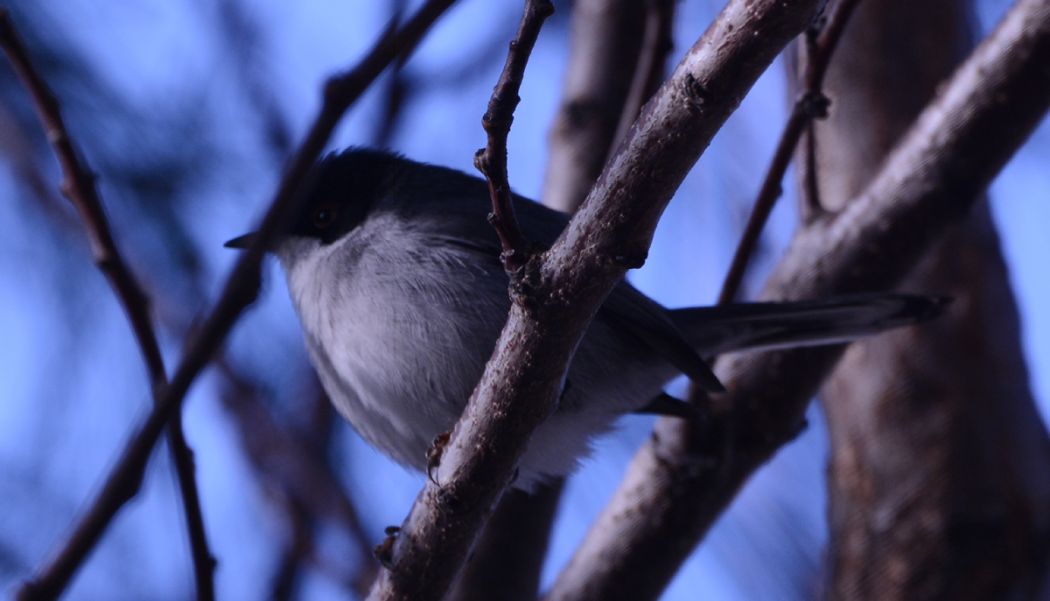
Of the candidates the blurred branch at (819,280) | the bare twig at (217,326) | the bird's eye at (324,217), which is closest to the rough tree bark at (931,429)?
the blurred branch at (819,280)

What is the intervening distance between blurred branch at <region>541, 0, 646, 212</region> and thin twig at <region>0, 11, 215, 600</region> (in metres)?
2.79

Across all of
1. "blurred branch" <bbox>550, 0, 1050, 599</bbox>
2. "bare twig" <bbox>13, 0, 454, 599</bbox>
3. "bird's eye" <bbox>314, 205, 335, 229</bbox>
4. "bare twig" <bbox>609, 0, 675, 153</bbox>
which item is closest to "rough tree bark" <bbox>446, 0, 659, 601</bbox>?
"bare twig" <bbox>609, 0, 675, 153</bbox>

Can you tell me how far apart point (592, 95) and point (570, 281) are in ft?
9.50

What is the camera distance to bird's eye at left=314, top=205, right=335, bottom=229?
4.26 meters

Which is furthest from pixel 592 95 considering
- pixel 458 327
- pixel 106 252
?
pixel 106 252

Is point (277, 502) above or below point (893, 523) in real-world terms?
below

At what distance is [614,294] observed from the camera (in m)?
3.53

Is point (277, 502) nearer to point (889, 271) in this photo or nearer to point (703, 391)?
point (703, 391)

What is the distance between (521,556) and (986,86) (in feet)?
7.61

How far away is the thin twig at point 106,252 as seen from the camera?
2.10 metres

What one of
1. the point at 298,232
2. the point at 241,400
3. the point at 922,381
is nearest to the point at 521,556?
the point at 241,400

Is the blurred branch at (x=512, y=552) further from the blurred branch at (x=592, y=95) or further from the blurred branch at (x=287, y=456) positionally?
the blurred branch at (x=592, y=95)

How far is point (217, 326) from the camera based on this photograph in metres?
1.42

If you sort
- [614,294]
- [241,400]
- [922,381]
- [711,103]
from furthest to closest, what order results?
1. [922,381]
2. [241,400]
3. [614,294]
4. [711,103]
